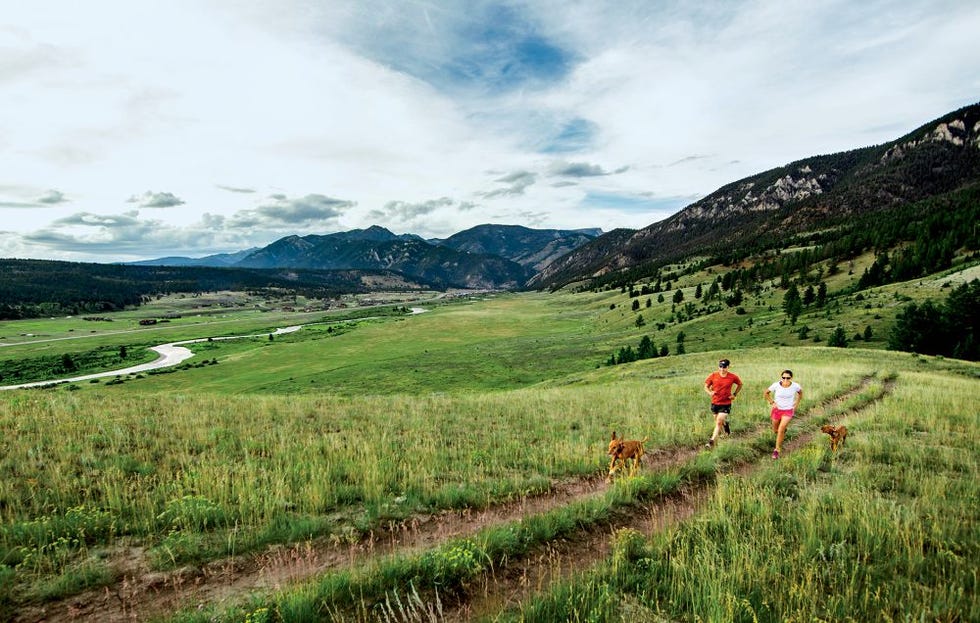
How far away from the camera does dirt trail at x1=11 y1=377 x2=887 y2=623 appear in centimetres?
495

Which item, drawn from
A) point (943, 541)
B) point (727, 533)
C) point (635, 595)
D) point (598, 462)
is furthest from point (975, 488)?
point (635, 595)

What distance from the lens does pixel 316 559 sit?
609cm

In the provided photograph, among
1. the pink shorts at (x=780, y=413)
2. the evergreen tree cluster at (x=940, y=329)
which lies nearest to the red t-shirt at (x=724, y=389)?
the pink shorts at (x=780, y=413)

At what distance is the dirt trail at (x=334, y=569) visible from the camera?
4945 millimetres

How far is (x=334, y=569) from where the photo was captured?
18.8 ft

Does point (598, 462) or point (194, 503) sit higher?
point (194, 503)

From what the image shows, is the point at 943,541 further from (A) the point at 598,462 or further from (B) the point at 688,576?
(A) the point at 598,462

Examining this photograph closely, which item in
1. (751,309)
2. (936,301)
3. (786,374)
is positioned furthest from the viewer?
(751,309)

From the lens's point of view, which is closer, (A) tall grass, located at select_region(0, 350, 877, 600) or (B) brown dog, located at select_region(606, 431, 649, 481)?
(A) tall grass, located at select_region(0, 350, 877, 600)

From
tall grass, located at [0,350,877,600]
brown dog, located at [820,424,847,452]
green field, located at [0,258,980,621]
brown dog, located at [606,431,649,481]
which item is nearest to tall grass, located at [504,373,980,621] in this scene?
green field, located at [0,258,980,621]

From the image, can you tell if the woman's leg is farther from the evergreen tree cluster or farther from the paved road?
the paved road

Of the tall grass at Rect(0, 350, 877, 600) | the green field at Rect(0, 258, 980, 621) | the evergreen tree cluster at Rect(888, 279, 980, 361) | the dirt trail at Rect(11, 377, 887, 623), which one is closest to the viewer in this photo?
the green field at Rect(0, 258, 980, 621)

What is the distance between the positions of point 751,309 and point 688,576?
94499 mm

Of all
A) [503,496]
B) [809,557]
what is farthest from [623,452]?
[809,557]
